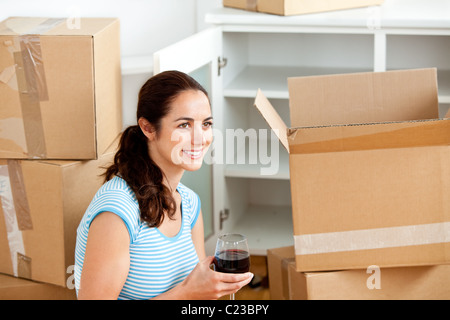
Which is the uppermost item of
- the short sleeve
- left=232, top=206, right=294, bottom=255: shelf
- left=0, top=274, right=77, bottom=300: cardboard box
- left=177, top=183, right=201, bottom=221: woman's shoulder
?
the short sleeve

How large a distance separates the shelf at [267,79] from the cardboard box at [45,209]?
0.65 metres

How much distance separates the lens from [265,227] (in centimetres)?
250

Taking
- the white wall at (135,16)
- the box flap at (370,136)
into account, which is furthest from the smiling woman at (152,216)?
the white wall at (135,16)

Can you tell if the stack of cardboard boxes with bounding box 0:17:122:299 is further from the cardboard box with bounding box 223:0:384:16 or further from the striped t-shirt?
the cardboard box with bounding box 223:0:384:16

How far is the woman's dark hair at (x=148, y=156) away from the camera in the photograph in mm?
1363

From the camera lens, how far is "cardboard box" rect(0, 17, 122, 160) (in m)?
1.56

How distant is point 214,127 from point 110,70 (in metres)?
0.57

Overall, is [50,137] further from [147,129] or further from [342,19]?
[342,19]

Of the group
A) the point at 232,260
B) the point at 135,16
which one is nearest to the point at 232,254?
the point at 232,260

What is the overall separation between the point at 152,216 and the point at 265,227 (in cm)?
120

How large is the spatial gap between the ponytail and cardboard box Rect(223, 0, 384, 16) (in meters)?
0.87

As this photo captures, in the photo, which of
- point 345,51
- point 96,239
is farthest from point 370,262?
point 345,51

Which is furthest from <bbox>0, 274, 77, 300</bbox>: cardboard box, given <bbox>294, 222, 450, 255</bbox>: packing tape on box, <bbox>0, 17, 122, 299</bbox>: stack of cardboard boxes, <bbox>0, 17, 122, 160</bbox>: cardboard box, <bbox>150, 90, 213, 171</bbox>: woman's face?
<bbox>294, 222, 450, 255</bbox>: packing tape on box

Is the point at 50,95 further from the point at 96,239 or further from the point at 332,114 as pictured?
the point at 332,114
